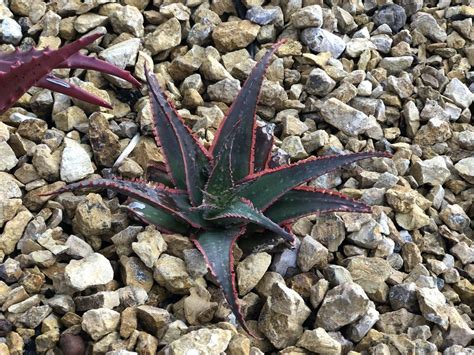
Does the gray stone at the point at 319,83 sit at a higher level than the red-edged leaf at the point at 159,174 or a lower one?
lower

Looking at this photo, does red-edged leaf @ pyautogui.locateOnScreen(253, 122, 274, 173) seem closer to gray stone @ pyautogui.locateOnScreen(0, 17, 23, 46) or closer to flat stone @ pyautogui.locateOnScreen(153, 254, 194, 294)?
flat stone @ pyautogui.locateOnScreen(153, 254, 194, 294)

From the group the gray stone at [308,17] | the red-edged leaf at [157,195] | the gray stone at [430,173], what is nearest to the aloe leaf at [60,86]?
the red-edged leaf at [157,195]

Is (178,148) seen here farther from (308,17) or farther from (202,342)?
(308,17)

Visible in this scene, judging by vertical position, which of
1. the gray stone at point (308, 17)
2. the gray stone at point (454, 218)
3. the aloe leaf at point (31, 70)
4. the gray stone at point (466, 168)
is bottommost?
the gray stone at point (454, 218)

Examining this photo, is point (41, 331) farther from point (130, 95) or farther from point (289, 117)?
point (289, 117)

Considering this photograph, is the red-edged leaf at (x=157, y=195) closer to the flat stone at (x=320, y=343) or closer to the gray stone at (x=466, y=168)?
the flat stone at (x=320, y=343)

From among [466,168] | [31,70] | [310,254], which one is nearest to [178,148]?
[310,254]

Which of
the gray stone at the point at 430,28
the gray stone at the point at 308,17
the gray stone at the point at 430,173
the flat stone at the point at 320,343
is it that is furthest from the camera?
the gray stone at the point at 430,28

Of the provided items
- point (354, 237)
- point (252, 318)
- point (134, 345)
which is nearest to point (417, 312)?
point (354, 237)
